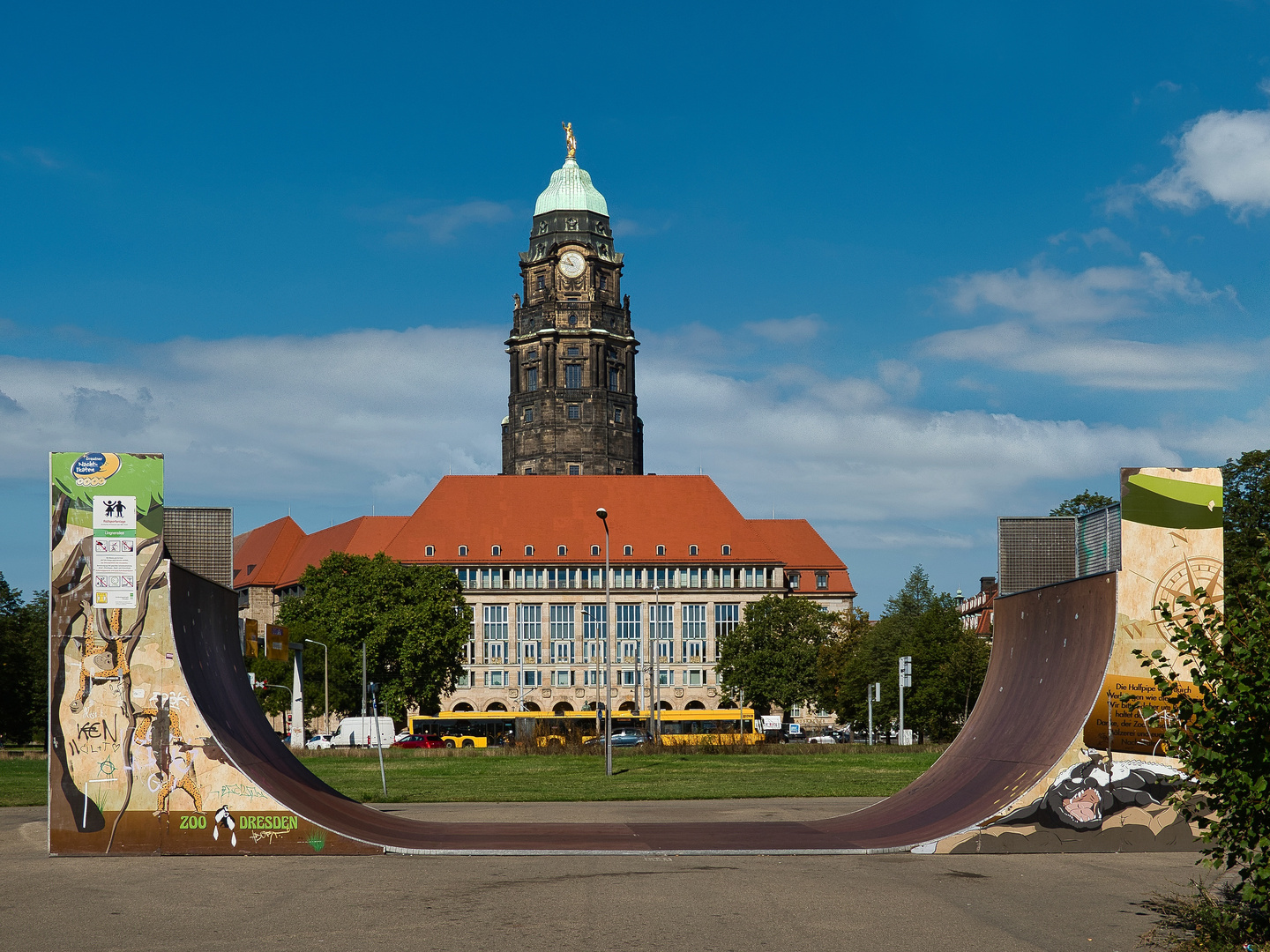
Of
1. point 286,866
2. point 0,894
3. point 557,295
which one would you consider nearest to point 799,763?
point 286,866

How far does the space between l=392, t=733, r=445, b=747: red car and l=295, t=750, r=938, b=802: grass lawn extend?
1844cm

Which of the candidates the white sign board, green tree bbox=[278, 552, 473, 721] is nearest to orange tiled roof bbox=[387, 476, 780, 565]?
green tree bbox=[278, 552, 473, 721]

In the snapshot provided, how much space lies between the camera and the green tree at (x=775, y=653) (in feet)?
272

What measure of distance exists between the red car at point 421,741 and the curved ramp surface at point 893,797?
1891 inches

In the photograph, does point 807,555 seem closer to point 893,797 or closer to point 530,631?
point 530,631

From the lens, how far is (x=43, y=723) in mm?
67438

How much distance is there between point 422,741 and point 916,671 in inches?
1019

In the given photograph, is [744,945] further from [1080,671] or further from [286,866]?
[1080,671]

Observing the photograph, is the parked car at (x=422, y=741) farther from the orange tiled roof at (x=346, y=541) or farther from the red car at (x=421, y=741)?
the orange tiled roof at (x=346, y=541)

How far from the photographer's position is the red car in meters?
68.1

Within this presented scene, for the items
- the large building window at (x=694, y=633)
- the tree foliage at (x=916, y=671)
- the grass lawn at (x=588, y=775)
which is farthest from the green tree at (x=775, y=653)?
the grass lawn at (x=588, y=775)

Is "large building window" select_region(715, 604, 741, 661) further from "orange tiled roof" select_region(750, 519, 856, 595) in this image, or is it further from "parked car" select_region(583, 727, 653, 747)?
"parked car" select_region(583, 727, 653, 747)

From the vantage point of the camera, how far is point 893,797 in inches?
858

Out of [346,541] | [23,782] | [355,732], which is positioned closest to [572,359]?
[346,541]
